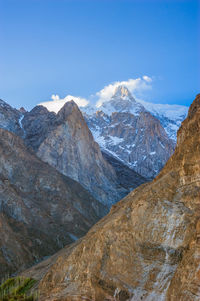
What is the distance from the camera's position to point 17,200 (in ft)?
214

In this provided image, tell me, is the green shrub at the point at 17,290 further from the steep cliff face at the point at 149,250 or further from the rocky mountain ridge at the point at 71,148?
the rocky mountain ridge at the point at 71,148

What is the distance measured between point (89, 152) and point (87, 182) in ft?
47.1

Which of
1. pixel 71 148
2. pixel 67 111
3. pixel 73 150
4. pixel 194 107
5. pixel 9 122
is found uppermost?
pixel 67 111

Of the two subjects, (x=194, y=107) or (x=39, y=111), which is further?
(x=39, y=111)

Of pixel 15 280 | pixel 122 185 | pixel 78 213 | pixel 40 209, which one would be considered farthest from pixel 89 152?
pixel 15 280

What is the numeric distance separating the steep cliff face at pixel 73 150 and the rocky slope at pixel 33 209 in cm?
1379

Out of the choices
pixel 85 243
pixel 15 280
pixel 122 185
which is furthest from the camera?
pixel 122 185

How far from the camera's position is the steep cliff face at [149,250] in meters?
14.3

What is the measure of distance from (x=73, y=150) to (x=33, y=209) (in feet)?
155

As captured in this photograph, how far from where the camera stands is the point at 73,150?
114 m

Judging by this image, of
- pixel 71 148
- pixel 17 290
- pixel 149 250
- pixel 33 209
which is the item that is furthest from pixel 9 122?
pixel 149 250

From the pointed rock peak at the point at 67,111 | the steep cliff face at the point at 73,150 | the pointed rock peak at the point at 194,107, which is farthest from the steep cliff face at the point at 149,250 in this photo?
the pointed rock peak at the point at 67,111

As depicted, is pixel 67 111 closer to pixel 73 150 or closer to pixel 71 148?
pixel 71 148

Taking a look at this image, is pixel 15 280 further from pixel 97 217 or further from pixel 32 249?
pixel 97 217
